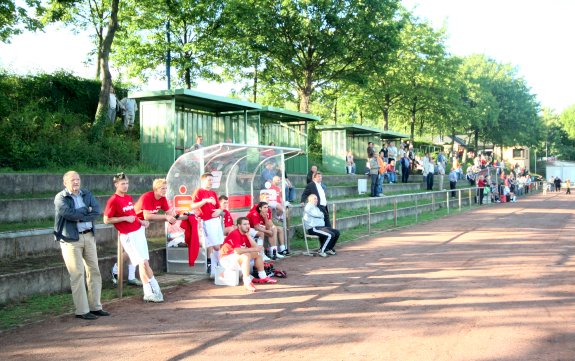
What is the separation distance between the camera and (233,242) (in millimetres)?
9477

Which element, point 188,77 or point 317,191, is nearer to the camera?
point 317,191

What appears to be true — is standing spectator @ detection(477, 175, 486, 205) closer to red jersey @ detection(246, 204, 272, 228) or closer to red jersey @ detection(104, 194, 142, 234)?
red jersey @ detection(246, 204, 272, 228)

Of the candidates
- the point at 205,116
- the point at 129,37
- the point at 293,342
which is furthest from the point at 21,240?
the point at 129,37

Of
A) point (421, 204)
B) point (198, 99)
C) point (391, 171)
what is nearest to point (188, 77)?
point (198, 99)

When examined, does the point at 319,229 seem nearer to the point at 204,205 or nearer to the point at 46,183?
the point at 204,205

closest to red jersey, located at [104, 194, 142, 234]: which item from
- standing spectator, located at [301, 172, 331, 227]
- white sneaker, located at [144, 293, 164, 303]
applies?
white sneaker, located at [144, 293, 164, 303]

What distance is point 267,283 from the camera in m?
9.39

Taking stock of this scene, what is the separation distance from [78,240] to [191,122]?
43.5ft

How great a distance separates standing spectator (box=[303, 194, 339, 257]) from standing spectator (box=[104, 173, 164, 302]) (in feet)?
17.4

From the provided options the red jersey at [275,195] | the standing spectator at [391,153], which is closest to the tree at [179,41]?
the standing spectator at [391,153]

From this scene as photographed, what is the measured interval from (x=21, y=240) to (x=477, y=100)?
46.9m

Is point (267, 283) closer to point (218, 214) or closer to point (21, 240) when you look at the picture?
point (218, 214)

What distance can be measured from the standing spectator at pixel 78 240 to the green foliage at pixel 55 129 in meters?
7.81

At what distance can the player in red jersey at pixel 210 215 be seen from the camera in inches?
395
